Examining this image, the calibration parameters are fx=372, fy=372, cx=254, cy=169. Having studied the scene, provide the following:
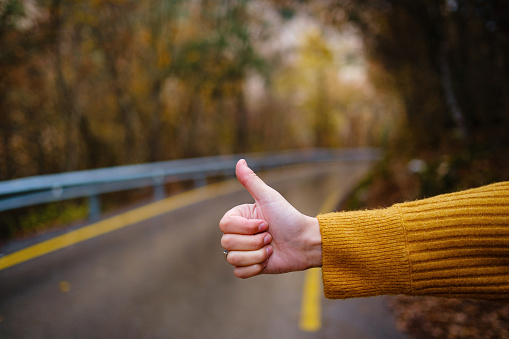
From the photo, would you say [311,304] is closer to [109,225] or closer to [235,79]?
[109,225]

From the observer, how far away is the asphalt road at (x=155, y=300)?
153 inches

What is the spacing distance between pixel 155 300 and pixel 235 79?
18.2m

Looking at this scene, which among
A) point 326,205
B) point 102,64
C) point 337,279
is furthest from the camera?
point 102,64

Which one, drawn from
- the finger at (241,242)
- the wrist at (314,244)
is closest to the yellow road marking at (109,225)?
the finger at (241,242)

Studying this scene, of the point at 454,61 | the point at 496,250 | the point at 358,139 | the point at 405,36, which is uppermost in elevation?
the point at 405,36

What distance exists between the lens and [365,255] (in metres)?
2.02

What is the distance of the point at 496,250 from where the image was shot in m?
1.86

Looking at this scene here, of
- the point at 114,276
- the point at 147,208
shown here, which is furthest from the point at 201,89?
the point at 114,276

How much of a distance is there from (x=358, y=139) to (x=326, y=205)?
46517 millimetres

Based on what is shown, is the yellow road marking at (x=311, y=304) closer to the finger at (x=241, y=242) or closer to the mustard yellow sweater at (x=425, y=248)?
the mustard yellow sweater at (x=425, y=248)

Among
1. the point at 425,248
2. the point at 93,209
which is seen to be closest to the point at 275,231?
the point at 425,248

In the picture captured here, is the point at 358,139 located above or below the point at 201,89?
below

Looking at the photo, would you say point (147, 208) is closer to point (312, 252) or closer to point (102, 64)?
point (312, 252)

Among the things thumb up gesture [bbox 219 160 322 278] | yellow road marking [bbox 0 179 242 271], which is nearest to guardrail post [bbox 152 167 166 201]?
yellow road marking [bbox 0 179 242 271]
